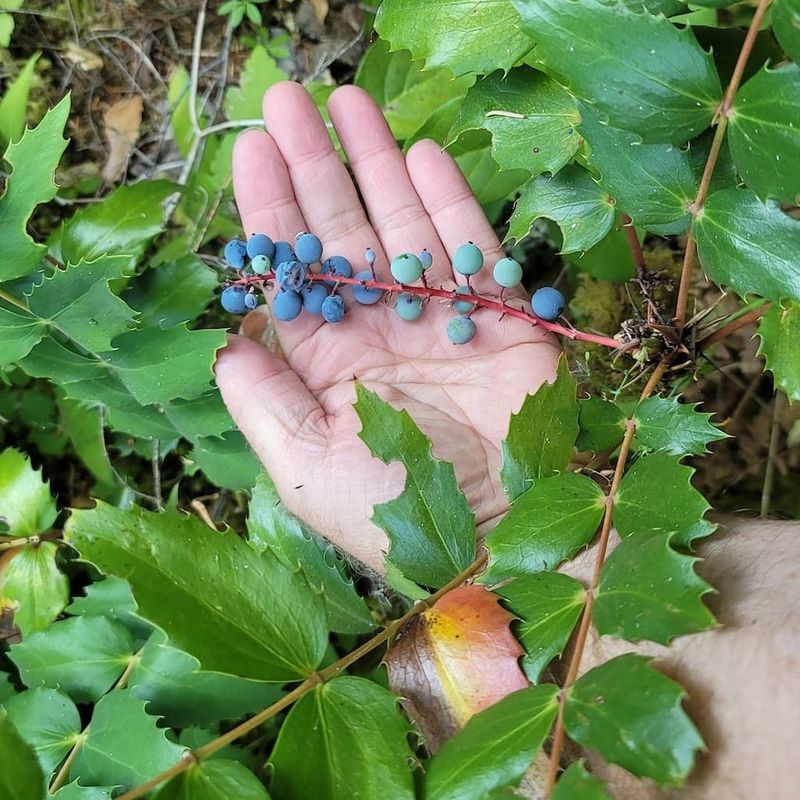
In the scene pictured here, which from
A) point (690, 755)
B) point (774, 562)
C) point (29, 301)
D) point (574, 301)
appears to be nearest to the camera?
point (690, 755)

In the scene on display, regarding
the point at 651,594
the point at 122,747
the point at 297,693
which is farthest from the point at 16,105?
the point at 651,594

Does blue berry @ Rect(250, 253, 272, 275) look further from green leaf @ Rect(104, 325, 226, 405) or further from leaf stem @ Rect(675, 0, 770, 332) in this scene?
leaf stem @ Rect(675, 0, 770, 332)

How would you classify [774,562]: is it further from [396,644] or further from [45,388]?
[45,388]

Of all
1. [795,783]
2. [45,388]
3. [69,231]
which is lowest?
[45,388]

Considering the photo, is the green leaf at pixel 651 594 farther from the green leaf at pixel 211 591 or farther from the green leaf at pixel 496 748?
the green leaf at pixel 211 591

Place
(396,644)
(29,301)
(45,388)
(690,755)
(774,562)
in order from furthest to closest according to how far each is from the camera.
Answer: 1. (45,388)
2. (29,301)
3. (396,644)
4. (774,562)
5. (690,755)

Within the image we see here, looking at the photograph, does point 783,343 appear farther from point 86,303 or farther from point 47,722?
point 47,722

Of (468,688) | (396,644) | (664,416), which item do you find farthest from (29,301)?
(664,416)
